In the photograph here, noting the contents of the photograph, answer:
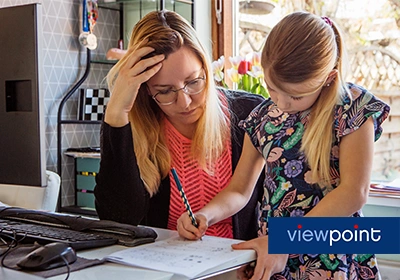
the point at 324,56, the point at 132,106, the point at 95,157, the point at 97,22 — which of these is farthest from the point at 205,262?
the point at 97,22

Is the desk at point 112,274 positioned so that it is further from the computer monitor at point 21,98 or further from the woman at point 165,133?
the woman at point 165,133

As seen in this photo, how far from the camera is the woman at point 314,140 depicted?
3.98 ft

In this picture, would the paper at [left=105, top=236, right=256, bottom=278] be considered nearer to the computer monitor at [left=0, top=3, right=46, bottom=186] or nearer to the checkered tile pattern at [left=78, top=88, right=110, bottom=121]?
the computer monitor at [left=0, top=3, right=46, bottom=186]

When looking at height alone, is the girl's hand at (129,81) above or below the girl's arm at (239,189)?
above

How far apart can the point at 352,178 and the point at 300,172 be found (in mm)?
149

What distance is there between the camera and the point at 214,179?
1.55m

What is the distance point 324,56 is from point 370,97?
0.13m

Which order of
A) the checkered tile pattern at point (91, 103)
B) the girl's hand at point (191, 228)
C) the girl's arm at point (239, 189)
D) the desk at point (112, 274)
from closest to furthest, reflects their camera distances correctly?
the desk at point (112, 274)
the girl's hand at point (191, 228)
the girl's arm at point (239, 189)
the checkered tile pattern at point (91, 103)

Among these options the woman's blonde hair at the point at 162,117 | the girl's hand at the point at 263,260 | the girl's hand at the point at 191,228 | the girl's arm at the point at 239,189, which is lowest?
the girl's hand at the point at 263,260

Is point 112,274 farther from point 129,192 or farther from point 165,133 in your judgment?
point 165,133

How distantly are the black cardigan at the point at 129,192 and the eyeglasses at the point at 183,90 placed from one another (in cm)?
12

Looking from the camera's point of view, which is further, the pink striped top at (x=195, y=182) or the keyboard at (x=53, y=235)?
the pink striped top at (x=195, y=182)

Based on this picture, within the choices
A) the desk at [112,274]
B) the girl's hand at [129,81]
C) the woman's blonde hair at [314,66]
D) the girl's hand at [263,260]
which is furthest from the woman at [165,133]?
the desk at [112,274]

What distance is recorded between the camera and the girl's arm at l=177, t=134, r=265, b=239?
1353 mm
